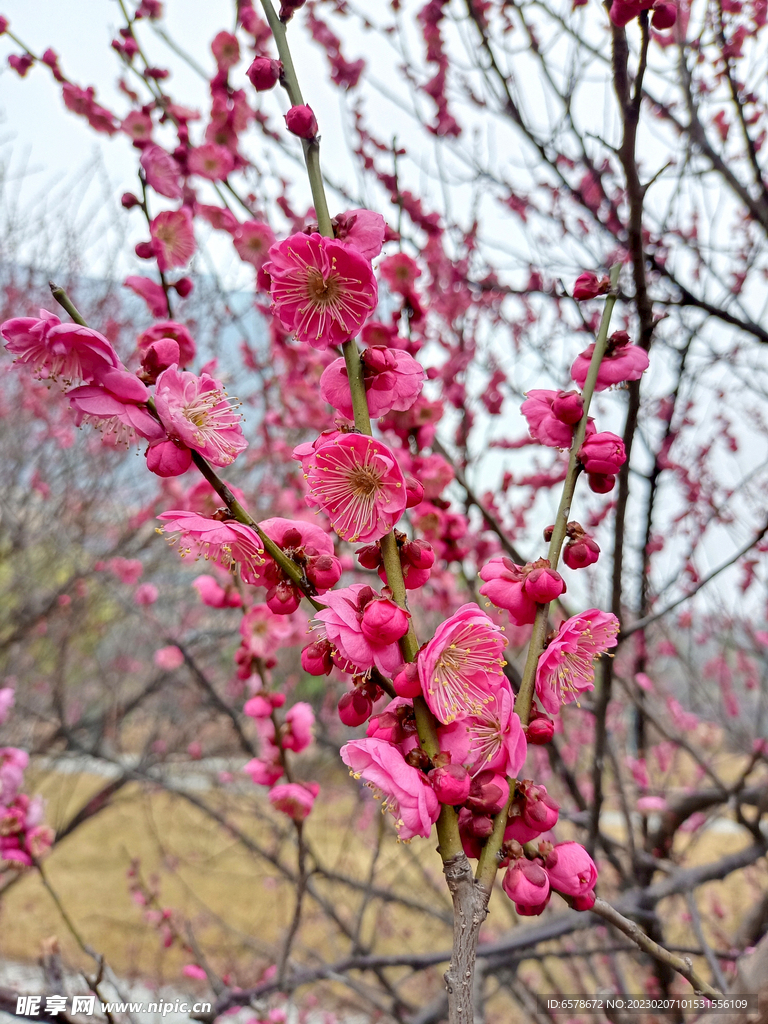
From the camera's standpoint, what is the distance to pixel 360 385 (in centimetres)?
85

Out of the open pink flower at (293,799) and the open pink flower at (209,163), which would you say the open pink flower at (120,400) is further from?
the open pink flower at (209,163)

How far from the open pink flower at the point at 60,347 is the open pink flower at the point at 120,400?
0.05ft

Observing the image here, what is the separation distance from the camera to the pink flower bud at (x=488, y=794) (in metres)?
0.69

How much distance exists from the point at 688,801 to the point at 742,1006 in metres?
2.75

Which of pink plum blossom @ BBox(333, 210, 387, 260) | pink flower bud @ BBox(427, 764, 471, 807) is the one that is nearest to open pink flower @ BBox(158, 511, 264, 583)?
pink flower bud @ BBox(427, 764, 471, 807)

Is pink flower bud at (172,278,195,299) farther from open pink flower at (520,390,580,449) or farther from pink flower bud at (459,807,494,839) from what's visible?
pink flower bud at (459,807,494,839)

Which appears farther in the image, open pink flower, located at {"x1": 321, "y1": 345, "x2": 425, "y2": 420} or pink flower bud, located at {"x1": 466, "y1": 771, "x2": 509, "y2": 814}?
open pink flower, located at {"x1": 321, "y1": 345, "x2": 425, "y2": 420}

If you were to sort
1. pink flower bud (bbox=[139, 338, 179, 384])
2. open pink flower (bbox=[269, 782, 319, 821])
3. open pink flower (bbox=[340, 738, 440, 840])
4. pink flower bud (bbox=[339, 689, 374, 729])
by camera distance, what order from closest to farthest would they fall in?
open pink flower (bbox=[340, 738, 440, 840]) → pink flower bud (bbox=[339, 689, 374, 729]) → pink flower bud (bbox=[139, 338, 179, 384]) → open pink flower (bbox=[269, 782, 319, 821])

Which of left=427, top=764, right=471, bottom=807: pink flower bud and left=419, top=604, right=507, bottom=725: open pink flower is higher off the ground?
left=419, top=604, right=507, bottom=725: open pink flower

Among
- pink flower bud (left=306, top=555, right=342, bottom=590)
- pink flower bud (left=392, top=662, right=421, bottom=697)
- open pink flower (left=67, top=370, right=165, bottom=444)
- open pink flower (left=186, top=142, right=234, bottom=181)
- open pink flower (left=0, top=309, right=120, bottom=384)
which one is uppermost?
open pink flower (left=186, top=142, right=234, bottom=181)

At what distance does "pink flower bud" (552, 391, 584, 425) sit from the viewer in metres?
0.95

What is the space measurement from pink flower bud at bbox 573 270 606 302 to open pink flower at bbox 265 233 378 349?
41cm

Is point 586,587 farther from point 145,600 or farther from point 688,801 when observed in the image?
point 145,600

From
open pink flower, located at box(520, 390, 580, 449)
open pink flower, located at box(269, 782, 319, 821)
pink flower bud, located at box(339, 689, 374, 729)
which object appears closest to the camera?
pink flower bud, located at box(339, 689, 374, 729)
